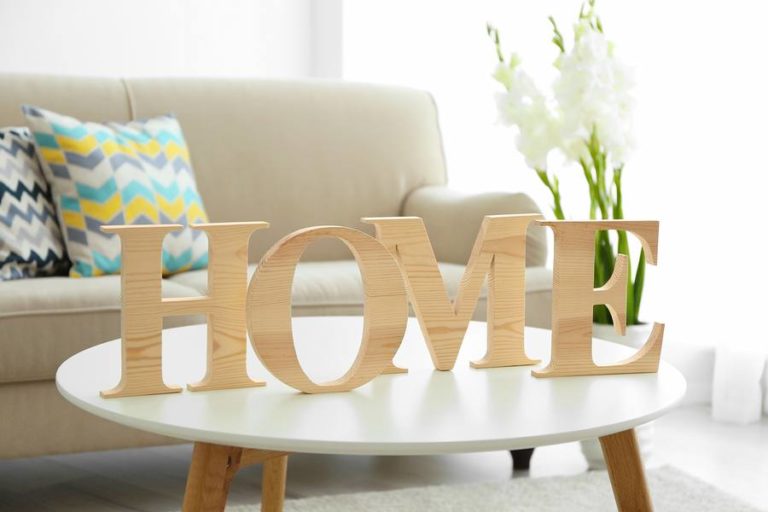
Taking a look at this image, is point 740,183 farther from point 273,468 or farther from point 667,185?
point 273,468

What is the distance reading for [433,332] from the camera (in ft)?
4.10

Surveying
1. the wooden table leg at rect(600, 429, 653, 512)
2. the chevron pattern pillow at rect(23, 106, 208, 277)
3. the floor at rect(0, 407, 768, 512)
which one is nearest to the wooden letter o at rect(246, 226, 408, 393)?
the wooden table leg at rect(600, 429, 653, 512)

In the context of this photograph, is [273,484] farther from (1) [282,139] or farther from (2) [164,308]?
(1) [282,139]

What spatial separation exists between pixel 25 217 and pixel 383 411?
1407 mm

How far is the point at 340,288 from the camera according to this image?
7.13 ft

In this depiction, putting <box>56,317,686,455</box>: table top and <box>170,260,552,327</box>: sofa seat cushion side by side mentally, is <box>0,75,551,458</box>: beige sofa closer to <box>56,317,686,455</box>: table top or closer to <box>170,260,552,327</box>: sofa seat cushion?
<box>170,260,552,327</box>: sofa seat cushion

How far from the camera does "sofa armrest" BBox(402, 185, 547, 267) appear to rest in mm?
2420

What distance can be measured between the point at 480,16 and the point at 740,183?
3.88 ft

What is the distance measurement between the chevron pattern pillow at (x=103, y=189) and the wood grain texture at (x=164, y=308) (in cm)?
114

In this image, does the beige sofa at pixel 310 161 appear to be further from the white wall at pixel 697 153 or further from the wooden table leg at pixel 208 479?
the wooden table leg at pixel 208 479

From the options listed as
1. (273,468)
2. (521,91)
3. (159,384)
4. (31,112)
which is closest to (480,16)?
(521,91)

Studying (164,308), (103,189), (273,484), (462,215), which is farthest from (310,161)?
(164,308)

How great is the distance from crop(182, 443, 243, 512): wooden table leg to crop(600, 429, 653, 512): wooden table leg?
17.6 inches

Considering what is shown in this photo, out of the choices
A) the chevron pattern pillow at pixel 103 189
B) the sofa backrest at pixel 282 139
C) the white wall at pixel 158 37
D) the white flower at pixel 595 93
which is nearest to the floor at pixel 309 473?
the chevron pattern pillow at pixel 103 189
